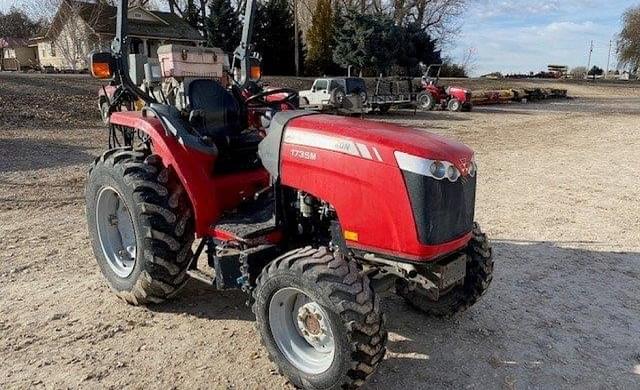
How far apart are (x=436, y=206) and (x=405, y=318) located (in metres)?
1.33

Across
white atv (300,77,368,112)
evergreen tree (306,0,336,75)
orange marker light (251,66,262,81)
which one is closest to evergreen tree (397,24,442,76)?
evergreen tree (306,0,336,75)

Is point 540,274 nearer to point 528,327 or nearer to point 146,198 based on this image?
point 528,327

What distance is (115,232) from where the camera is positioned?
4039mm

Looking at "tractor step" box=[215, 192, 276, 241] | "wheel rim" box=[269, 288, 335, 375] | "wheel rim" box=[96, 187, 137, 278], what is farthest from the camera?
"wheel rim" box=[96, 187, 137, 278]

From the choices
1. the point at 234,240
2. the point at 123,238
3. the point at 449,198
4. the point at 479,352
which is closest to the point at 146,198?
the point at 234,240

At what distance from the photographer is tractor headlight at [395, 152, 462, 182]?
253 centimetres

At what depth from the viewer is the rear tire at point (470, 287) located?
335cm

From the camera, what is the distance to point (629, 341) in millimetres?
3381

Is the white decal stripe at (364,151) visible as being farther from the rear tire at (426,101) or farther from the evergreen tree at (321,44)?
the evergreen tree at (321,44)

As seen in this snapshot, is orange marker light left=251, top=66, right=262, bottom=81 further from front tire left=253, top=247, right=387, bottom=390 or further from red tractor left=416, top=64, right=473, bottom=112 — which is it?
red tractor left=416, top=64, right=473, bottom=112

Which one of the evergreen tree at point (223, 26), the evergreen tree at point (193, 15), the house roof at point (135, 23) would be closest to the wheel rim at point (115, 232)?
the house roof at point (135, 23)

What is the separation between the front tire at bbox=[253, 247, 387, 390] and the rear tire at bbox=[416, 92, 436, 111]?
20.3m

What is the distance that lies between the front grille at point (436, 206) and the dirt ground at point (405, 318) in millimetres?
904

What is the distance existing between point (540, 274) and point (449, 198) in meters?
2.28
